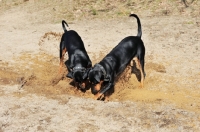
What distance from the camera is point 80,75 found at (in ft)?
21.8

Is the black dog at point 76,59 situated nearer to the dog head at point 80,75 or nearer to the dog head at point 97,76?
the dog head at point 80,75

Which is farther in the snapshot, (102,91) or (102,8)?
(102,8)

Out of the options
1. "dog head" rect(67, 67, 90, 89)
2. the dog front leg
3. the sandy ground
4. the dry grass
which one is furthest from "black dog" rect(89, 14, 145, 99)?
the dry grass

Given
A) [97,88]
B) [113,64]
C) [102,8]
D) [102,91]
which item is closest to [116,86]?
[113,64]

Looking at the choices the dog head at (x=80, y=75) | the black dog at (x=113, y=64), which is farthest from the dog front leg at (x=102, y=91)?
the dog head at (x=80, y=75)

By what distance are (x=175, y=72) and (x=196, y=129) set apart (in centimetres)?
274

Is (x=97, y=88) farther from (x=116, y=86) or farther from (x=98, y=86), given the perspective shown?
(x=116, y=86)

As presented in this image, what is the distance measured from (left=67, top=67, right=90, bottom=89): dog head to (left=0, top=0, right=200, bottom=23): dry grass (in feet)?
19.8

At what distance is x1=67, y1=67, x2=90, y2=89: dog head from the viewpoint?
6.59m

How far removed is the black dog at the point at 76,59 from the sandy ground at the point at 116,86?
0.45m

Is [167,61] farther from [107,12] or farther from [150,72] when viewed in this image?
[107,12]

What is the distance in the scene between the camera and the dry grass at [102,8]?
12.6 metres

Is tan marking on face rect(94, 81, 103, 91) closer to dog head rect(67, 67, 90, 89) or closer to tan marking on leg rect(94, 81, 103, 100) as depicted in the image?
tan marking on leg rect(94, 81, 103, 100)

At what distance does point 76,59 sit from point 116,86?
1.24 meters
